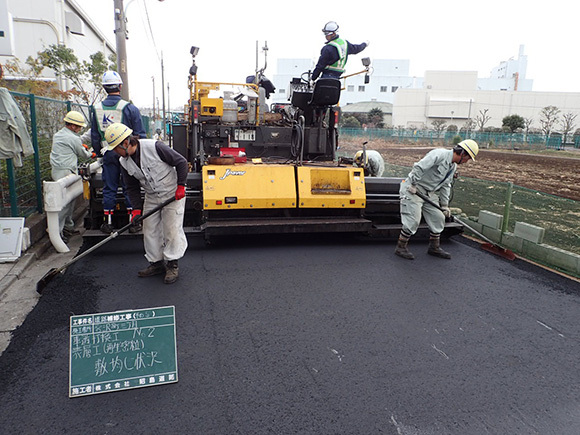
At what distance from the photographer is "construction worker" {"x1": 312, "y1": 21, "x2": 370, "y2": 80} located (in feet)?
19.9

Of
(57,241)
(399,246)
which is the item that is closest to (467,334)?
(399,246)

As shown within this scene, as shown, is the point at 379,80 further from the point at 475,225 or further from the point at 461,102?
the point at 475,225

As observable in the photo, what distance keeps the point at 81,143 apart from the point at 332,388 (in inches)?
192

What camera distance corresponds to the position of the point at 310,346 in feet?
10.8

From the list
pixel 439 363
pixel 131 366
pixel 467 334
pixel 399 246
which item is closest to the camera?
pixel 131 366

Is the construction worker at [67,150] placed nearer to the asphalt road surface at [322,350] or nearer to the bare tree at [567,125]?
the asphalt road surface at [322,350]

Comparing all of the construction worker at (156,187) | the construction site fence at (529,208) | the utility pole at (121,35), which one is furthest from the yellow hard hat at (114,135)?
the utility pole at (121,35)

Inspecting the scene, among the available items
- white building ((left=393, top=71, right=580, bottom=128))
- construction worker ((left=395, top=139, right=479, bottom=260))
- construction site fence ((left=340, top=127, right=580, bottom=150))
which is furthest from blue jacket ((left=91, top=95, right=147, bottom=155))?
white building ((left=393, top=71, right=580, bottom=128))

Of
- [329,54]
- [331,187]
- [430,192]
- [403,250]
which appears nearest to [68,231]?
[331,187]

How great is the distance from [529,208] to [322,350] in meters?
6.28

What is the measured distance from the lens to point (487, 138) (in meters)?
35.2

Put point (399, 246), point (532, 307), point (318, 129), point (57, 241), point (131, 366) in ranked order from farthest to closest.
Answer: point (318, 129), point (399, 246), point (57, 241), point (532, 307), point (131, 366)

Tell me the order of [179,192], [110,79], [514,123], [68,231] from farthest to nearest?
1. [514,123]
2. [68,231]
3. [110,79]
4. [179,192]

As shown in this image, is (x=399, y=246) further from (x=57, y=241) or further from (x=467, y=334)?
(x=57, y=241)
